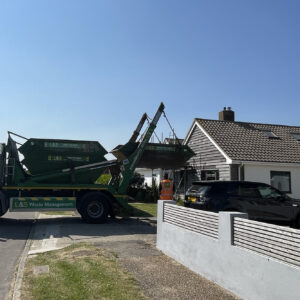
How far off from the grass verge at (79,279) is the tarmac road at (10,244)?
31 cm

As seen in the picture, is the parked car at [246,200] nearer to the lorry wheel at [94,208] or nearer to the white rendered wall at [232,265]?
the white rendered wall at [232,265]

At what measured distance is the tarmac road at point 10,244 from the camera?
21.1 feet

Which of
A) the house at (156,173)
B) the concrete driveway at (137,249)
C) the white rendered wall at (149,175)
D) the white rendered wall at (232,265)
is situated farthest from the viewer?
the white rendered wall at (149,175)

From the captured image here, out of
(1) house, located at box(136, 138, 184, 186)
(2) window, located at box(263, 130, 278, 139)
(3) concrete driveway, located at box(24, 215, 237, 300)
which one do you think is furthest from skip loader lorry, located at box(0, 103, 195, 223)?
(1) house, located at box(136, 138, 184, 186)

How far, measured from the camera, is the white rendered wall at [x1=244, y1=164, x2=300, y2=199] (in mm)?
18562

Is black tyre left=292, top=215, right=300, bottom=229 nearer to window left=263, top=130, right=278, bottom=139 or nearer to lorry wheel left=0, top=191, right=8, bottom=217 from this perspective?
lorry wheel left=0, top=191, right=8, bottom=217

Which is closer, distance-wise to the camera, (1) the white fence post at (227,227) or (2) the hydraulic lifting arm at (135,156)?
(1) the white fence post at (227,227)

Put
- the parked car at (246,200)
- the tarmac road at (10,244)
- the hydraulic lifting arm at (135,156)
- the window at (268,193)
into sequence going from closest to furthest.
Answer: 1. the tarmac road at (10,244)
2. the parked car at (246,200)
3. the window at (268,193)
4. the hydraulic lifting arm at (135,156)

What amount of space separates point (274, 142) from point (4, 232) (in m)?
15.7

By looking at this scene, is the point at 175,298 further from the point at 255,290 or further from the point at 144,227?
the point at 144,227

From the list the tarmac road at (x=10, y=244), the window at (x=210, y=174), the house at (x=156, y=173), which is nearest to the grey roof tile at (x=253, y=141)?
the window at (x=210, y=174)

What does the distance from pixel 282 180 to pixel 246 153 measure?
2.32 metres

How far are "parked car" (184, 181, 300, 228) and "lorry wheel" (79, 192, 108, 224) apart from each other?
4095 mm

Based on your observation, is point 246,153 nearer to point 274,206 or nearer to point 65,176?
point 274,206
